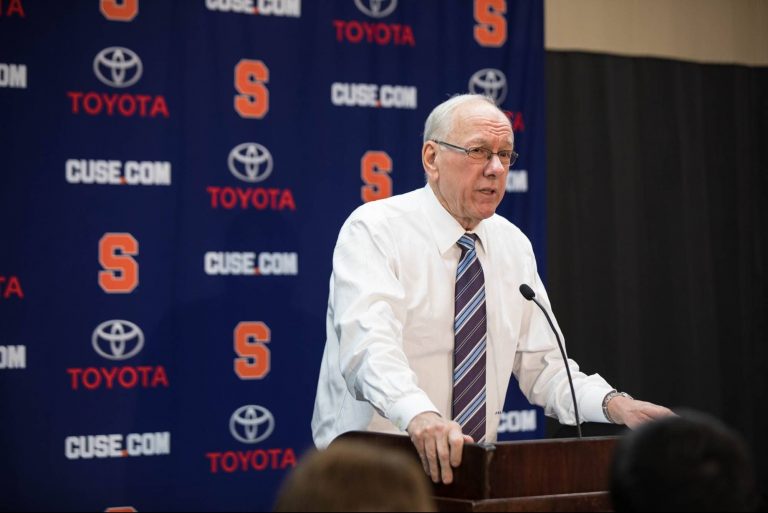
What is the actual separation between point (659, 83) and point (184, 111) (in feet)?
10.1

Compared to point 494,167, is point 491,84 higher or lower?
higher

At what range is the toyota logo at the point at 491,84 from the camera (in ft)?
18.8

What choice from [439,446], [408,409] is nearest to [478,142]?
[408,409]

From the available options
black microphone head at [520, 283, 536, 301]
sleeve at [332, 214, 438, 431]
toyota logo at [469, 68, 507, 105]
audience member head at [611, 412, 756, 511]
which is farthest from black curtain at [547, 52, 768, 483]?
audience member head at [611, 412, 756, 511]

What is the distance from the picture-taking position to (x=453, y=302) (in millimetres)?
2889

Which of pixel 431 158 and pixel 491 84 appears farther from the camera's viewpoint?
pixel 491 84

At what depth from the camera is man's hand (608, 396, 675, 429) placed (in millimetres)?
2541

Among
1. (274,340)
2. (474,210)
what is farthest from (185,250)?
(474,210)

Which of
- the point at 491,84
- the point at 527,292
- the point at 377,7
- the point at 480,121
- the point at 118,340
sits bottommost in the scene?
the point at 118,340

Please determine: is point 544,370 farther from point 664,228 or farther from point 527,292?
point 664,228

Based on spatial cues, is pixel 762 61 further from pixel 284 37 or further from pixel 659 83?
pixel 284 37

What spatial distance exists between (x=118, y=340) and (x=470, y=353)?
2701mm

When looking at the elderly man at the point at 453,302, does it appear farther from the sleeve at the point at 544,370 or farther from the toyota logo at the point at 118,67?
the toyota logo at the point at 118,67

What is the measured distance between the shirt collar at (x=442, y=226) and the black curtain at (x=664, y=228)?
3151 millimetres
